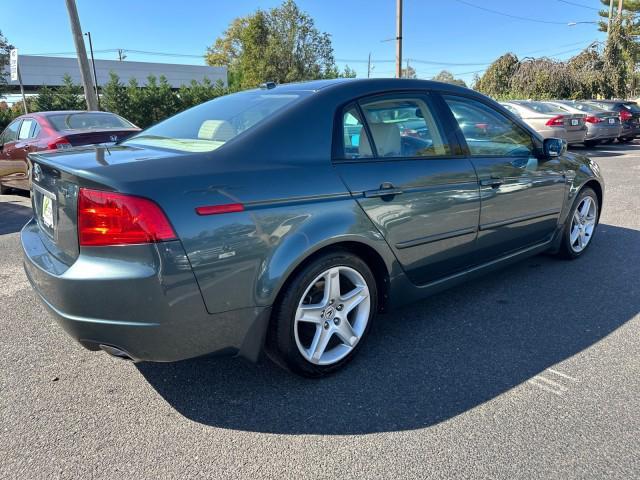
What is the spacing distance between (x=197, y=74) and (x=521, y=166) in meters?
43.2

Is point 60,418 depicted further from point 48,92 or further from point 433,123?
point 48,92

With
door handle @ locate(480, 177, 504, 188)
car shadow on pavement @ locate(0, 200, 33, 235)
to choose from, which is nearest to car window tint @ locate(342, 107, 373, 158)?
door handle @ locate(480, 177, 504, 188)

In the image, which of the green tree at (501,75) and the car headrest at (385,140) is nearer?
the car headrest at (385,140)

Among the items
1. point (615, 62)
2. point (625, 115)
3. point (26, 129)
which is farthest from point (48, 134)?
point (615, 62)

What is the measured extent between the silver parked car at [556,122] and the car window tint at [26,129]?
11.3 metres

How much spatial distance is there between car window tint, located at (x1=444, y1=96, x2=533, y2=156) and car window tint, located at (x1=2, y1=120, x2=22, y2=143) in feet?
24.8

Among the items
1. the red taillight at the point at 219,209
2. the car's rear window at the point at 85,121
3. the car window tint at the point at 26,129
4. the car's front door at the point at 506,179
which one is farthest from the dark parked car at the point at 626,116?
the red taillight at the point at 219,209

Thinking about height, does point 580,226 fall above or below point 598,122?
below

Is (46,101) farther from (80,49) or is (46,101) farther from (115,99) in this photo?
(80,49)

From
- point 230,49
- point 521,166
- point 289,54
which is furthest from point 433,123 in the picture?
point 230,49

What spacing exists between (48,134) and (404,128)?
19.8 ft

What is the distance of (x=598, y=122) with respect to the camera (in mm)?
14383

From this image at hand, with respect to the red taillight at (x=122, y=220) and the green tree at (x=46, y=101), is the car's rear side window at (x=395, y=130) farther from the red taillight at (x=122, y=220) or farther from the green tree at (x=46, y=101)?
the green tree at (x=46, y=101)

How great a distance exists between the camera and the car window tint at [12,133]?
788 cm
